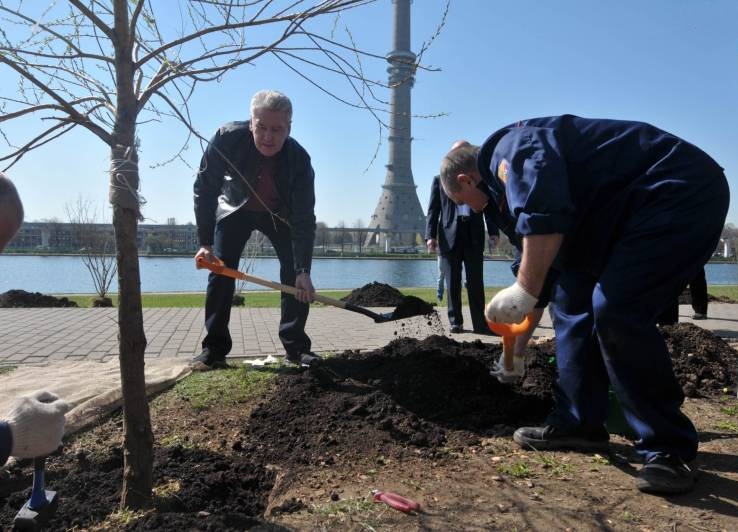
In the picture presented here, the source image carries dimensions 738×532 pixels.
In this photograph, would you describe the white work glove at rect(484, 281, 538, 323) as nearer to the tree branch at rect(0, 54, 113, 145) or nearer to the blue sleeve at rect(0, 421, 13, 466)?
the tree branch at rect(0, 54, 113, 145)

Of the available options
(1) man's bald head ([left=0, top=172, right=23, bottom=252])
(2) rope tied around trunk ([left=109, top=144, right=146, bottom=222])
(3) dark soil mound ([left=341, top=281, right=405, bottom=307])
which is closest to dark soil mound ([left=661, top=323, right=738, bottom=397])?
(2) rope tied around trunk ([left=109, top=144, right=146, bottom=222])

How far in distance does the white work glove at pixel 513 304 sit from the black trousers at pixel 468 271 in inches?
165

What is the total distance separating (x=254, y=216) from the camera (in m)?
4.67

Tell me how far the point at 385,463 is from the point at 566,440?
36.0 inches

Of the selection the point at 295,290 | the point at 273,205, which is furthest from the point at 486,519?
the point at 273,205

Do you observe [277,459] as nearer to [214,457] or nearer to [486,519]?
[214,457]

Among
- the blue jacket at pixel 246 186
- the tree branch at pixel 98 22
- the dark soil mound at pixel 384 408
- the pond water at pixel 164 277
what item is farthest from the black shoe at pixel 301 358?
the pond water at pixel 164 277

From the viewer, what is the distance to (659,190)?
2285mm

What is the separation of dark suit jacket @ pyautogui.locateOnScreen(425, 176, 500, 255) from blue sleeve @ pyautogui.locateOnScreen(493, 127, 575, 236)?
3.88m

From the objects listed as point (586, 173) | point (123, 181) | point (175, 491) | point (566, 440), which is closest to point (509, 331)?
point (566, 440)

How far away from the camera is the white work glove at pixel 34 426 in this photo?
172 centimetres

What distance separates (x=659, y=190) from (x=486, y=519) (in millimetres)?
1496

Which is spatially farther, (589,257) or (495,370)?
(495,370)

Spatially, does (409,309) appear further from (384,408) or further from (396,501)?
(396,501)
